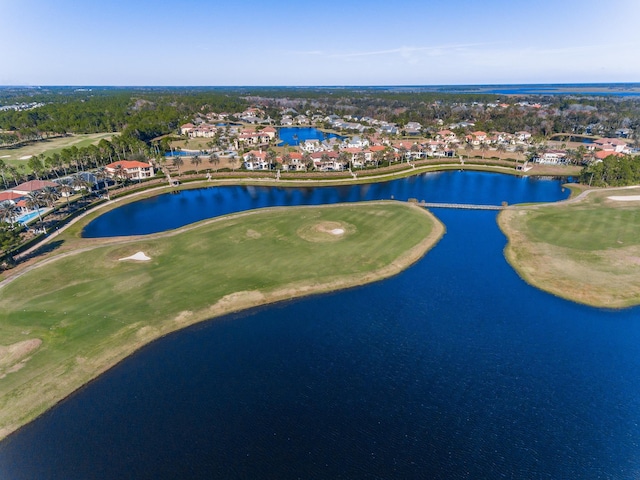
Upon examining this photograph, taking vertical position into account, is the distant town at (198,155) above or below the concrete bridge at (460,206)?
above

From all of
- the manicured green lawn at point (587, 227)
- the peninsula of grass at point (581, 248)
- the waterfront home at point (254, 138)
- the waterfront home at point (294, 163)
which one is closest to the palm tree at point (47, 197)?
Result: the waterfront home at point (294, 163)

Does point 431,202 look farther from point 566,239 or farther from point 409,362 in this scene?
point 409,362

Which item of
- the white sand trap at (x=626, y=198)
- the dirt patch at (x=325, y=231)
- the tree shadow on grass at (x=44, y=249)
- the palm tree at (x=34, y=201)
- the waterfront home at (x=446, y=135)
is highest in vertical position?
the waterfront home at (x=446, y=135)

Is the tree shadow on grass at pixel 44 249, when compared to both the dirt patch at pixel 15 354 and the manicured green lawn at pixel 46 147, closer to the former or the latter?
the dirt patch at pixel 15 354

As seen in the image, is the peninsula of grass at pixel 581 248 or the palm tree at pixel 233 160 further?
the palm tree at pixel 233 160

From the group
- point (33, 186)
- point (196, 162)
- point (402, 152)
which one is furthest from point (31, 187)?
point (402, 152)

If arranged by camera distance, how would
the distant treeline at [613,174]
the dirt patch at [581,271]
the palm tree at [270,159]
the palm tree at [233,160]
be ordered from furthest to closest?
the palm tree at [233,160]
the palm tree at [270,159]
the distant treeline at [613,174]
the dirt patch at [581,271]

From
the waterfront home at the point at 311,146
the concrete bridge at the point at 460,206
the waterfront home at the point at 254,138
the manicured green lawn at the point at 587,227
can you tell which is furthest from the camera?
the waterfront home at the point at 254,138
